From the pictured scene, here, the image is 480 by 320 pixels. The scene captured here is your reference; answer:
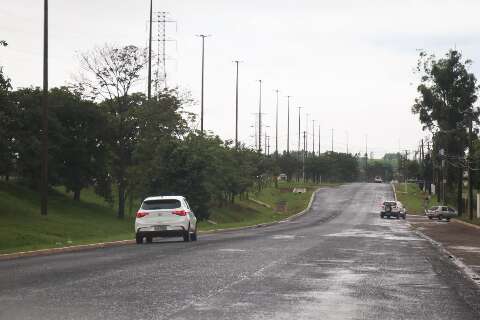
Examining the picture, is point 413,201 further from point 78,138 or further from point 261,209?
point 78,138

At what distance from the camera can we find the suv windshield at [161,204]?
29156mm

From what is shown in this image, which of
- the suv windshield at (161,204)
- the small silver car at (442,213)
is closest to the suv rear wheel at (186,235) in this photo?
the suv windshield at (161,204)

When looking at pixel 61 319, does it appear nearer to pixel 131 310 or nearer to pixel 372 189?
pixel 131 310

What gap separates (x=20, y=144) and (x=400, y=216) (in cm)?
4209

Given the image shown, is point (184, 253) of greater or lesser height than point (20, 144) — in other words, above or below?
below

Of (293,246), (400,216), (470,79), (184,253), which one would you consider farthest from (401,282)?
(470,79)

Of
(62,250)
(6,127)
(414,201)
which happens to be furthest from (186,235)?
(414,201)

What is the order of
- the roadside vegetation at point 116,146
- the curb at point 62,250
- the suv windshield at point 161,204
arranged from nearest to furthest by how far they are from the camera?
the curb at point 62,250 < the suv windshield at point 161,204 < the roadside vegetation at point 116,146

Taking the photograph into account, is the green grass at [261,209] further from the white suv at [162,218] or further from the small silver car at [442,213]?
the white suv at [162,218]

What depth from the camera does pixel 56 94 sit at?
213 feet

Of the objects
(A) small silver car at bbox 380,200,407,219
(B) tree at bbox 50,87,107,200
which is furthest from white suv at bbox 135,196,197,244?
(A) small silver car at bbox 380,200,407,219

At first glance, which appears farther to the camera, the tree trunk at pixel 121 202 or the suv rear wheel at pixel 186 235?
the tree trunk at pixel 121 202

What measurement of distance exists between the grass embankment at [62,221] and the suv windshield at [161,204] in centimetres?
292

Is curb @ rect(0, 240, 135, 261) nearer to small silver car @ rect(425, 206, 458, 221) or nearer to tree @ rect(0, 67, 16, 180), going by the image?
tree @ rect(0, 67, 16, 180)
